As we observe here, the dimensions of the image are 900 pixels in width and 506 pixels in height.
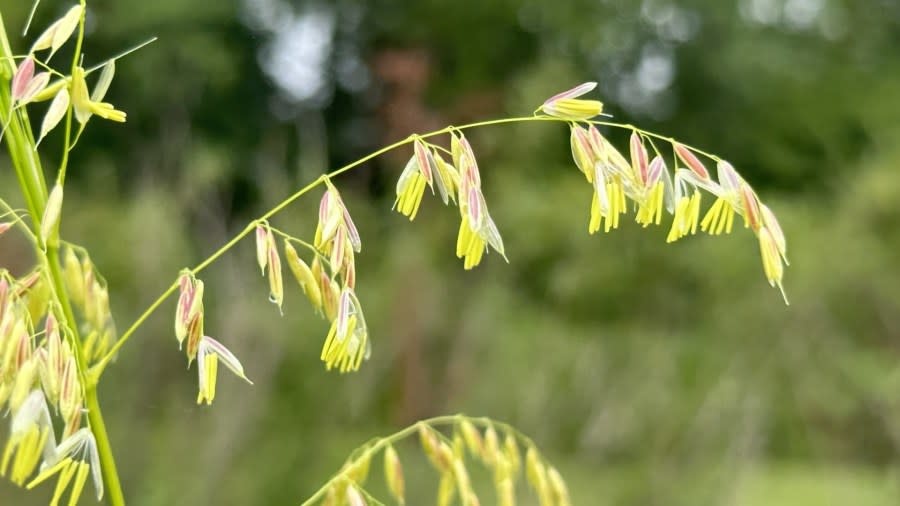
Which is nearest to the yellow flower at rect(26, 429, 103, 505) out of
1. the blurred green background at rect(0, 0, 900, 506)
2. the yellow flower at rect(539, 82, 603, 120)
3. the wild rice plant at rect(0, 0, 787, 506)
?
the wild rice plant at rect(0, 0, 787, 506)

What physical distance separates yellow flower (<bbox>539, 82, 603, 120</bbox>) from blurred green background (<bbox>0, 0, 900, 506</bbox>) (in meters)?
1.46

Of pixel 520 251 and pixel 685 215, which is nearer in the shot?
pixel 685 215

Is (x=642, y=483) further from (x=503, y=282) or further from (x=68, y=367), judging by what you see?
(x=68, y=367)

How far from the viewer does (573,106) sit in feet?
1.47

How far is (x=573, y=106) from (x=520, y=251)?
119 inches

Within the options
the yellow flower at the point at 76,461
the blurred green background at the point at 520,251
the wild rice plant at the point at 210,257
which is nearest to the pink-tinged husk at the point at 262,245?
the wild rice plant at the point at 210,257

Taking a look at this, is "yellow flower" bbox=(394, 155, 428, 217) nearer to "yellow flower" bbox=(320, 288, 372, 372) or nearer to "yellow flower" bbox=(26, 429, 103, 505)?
"yellow flower" bbox=(320, 288, 372, 372)

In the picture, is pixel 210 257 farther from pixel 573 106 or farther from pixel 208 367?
pixel 573 106

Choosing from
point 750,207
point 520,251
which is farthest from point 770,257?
point 520,251

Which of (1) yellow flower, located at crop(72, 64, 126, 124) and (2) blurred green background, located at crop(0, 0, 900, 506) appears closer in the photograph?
(1) yellow flower, located at crop(72, 64, 126, 124)

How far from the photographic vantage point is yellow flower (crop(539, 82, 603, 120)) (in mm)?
444

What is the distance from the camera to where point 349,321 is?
1.50 ft

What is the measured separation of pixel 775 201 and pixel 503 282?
5.93 ft

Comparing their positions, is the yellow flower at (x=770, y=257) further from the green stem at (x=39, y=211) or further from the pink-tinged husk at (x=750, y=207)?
the green stem at (x=39, y=211)
